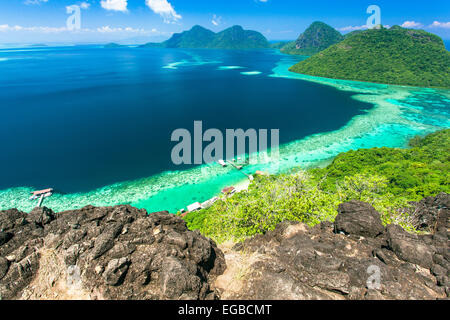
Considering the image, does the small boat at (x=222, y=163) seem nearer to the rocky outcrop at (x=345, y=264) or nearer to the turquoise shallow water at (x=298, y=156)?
the turquoise shallow water at (x=298, y=156)

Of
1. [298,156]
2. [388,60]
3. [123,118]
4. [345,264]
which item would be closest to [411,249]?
[345,264]

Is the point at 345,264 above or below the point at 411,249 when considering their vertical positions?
below

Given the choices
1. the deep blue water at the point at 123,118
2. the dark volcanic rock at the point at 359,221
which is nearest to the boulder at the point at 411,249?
the dark volcanic rock at the point at 359,221

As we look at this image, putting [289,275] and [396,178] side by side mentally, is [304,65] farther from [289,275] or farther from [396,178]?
[289,275]

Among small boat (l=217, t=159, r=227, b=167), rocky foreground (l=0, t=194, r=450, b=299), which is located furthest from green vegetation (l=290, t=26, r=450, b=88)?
rocky foreground (l=0, t=194, r=450, b=299)

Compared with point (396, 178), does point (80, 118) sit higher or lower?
higher

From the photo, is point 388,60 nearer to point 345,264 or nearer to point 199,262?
point 345,264
